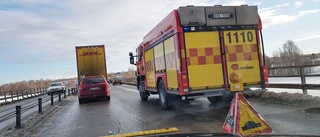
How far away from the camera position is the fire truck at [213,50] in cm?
782

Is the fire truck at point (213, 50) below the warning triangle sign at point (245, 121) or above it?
above

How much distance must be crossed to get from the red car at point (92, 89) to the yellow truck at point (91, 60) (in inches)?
245

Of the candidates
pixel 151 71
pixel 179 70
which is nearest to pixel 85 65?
pixel 151 71

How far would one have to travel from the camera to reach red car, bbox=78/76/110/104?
51.5 feet

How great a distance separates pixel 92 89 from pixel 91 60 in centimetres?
710

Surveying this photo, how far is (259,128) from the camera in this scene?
4664mm

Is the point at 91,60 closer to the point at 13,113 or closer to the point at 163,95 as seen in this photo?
the point at 13,113

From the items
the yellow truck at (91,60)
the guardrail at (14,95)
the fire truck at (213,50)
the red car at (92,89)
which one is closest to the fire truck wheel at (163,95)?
the fire truck at (213,50)

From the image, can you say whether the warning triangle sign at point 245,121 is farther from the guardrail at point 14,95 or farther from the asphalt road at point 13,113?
the guardrail at point 14,95

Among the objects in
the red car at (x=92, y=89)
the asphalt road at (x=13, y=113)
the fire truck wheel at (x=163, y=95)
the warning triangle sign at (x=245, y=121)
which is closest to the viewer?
the warning triangle sign at (x=245, y=121)

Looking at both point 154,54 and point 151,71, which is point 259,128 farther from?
point 151,71

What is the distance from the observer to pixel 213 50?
8.09 m

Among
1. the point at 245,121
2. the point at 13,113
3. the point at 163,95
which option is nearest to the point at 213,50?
the point at 163,95

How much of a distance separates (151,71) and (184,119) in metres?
4.05
